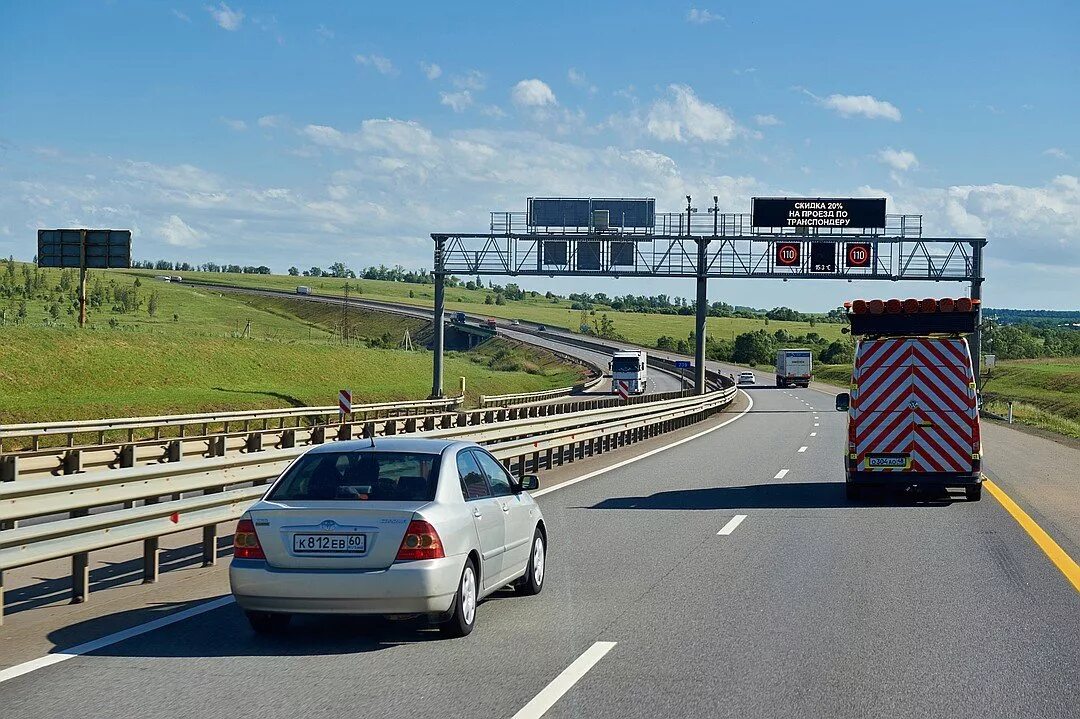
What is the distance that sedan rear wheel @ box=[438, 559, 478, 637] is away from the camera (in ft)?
28.0

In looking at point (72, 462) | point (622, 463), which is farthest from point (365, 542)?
point (622, 463)

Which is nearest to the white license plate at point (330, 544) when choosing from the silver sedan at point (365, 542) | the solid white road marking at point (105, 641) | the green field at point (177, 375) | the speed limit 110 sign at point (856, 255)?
the silver sedan at point (365, 542)

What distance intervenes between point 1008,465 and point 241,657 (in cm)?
2121

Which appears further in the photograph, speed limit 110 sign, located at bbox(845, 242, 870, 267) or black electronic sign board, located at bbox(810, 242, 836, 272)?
black electronic sign board, located at bbox(810, 242, 836, 272)

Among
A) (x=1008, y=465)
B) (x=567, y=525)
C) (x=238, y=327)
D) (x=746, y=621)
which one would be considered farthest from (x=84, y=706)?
(x=238, y=327)

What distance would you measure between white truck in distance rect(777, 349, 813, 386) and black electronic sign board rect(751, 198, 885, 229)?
1718 inches

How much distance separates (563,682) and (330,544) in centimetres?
194

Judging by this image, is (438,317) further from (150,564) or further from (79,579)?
(79,579)

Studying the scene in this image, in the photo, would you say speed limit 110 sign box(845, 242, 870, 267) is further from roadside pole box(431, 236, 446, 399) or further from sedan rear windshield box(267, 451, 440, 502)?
A: sedan rear windshield box(267, 451, 440, 502)

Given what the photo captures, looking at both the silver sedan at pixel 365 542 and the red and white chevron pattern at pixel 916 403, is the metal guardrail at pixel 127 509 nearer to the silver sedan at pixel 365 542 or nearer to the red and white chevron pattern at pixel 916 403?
the silver sedan at pixel 365 542

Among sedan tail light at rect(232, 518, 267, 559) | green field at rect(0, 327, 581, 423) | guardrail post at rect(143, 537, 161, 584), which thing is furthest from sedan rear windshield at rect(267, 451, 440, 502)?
green field at rect(0, 327, 581, 423)

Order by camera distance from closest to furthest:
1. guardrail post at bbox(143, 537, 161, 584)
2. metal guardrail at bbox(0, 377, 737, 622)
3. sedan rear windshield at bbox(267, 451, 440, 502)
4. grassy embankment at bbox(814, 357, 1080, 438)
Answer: sedan rear windshield at bbox(267, 451, 440, 502), metal guardrail at bbox(0, 377, 737, 622), guardrail post at bbox(143, 537, 161, 584), grassy embankment at bbox(814, 357, 1080, 438)

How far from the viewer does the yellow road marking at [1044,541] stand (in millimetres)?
11508

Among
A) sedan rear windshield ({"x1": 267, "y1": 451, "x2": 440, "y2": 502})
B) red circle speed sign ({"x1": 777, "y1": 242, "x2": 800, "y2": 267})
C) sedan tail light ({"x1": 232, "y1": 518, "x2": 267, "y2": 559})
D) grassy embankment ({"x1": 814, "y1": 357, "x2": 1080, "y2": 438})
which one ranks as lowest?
grassy embankment ({"x1": 814, "y1": 357, "x2": 1080, "y2": 438})
